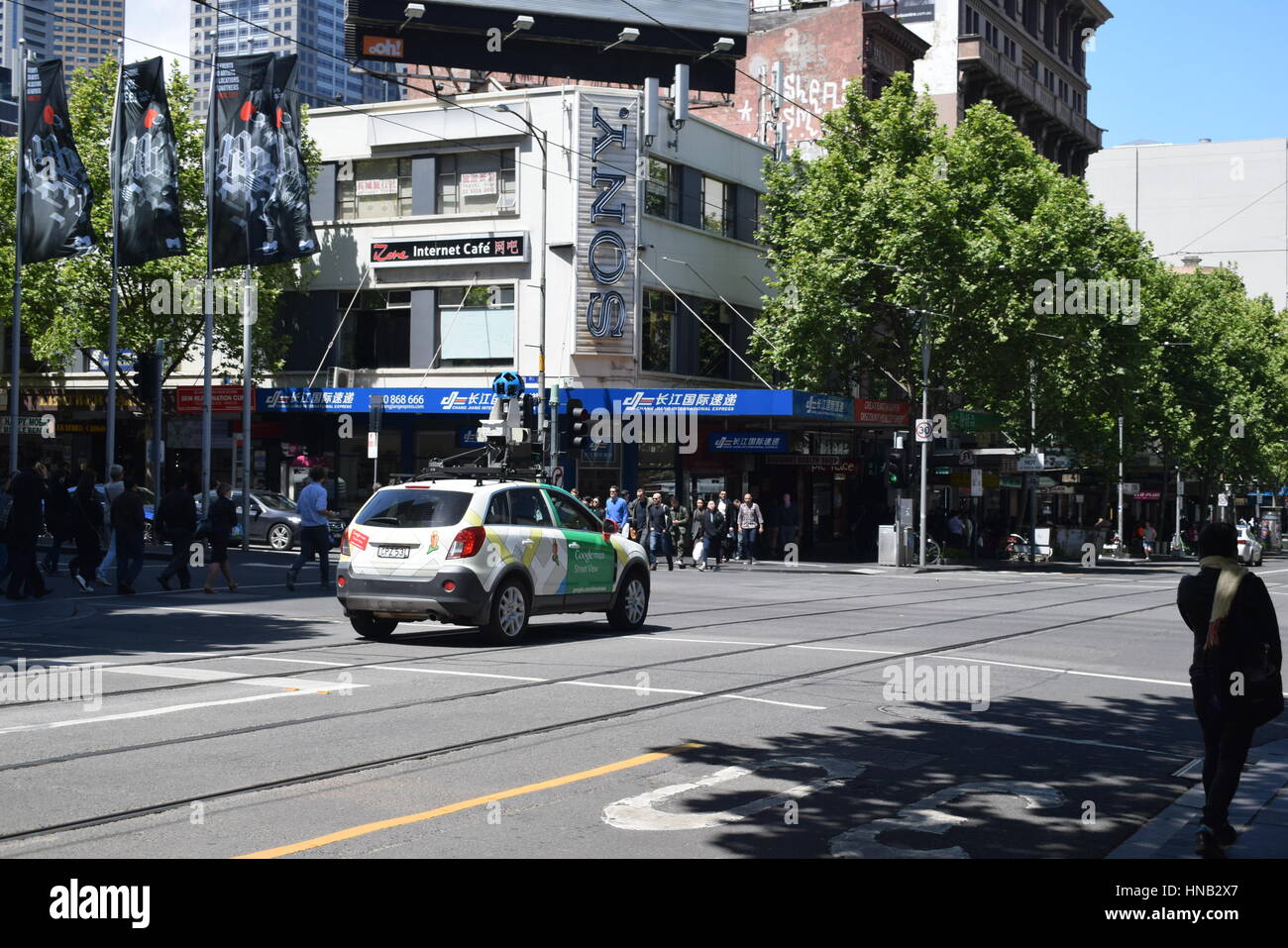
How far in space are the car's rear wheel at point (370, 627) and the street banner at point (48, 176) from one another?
1871 centimetres

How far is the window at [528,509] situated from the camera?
49.6 feet

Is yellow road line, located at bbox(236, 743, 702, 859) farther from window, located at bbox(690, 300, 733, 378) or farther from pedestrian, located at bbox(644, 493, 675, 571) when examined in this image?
window, located at bbox(690, 300, 733, 378)

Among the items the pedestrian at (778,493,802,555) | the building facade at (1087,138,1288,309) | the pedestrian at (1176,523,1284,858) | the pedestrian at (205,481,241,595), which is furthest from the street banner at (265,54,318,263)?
the building facade at (1087,138,1288,309)

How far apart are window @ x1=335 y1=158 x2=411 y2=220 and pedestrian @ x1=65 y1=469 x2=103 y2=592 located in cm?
2119

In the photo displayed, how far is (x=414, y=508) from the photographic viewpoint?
1464 centimetres

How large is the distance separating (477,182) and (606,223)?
4.03m

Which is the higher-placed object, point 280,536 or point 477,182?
point 477,182

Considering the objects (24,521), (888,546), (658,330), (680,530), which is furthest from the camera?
(658,330)

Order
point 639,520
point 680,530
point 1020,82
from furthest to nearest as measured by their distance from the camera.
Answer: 1. point 1020,82
2. point 680,530
3. point 639,520

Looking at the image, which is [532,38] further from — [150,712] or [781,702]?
[150,712]

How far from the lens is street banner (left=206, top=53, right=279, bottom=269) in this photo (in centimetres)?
3306

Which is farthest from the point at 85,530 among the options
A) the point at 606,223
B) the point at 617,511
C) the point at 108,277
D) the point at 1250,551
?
the point at 1250,551
